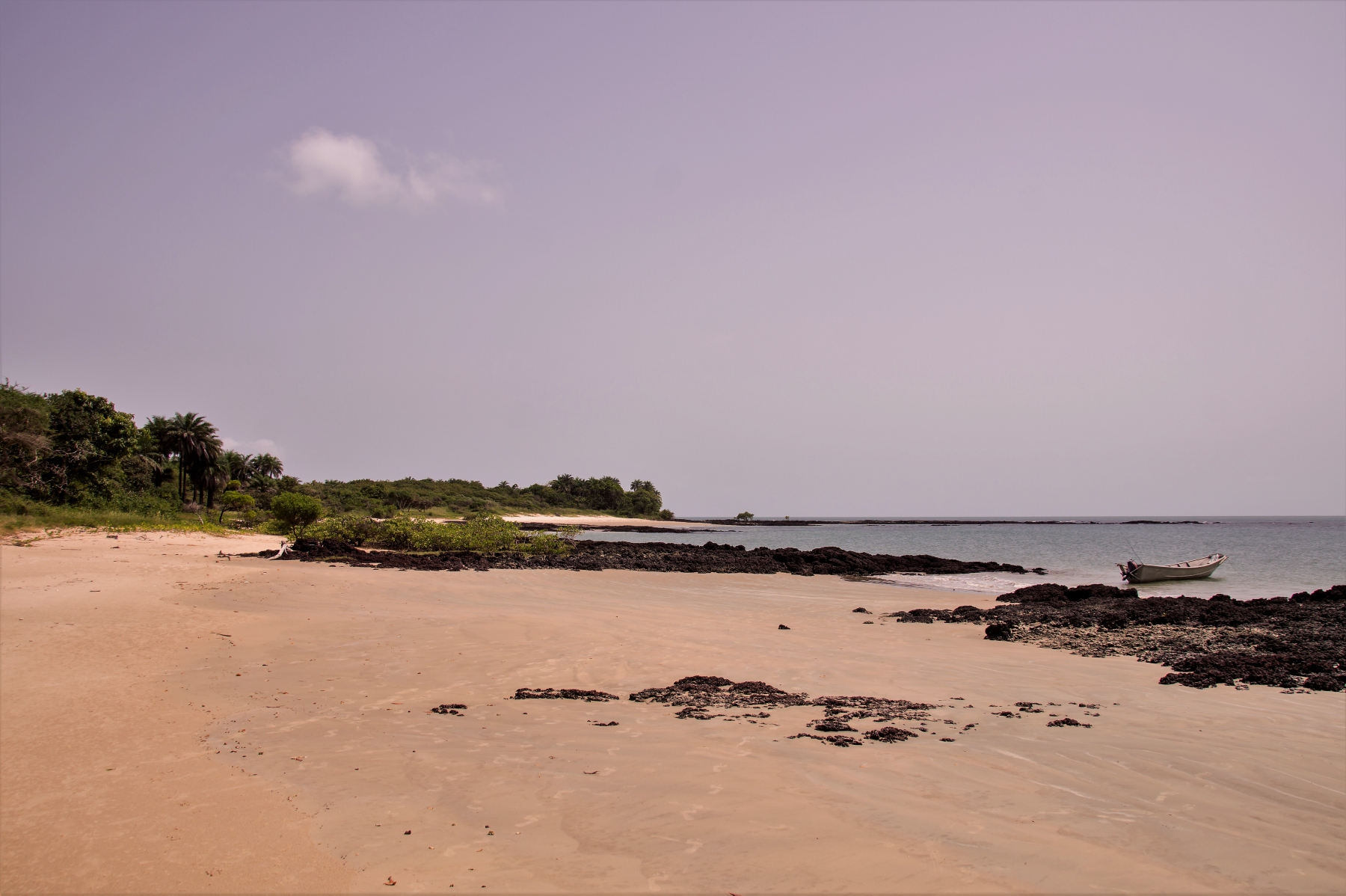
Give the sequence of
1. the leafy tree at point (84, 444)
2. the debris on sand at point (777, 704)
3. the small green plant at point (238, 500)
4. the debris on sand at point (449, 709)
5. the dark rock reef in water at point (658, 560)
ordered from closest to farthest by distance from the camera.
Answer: the debris on sand at point (777, 704)
the debris on sand at point (449, 709)
the dark rock reef in water at point (658, 560)
the leafy tree at point (84, 444)
the small green plant at point (238, 500)

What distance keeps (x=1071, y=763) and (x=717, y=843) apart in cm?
397

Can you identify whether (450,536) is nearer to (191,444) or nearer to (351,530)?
(351,530)

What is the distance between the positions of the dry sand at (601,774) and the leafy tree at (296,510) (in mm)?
22499

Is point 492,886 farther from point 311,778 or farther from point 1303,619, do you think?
point 1303,619

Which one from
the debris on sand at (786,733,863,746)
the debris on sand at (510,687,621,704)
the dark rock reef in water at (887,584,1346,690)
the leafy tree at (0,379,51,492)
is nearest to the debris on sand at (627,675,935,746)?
the debris on sand at (786,733,863,746)

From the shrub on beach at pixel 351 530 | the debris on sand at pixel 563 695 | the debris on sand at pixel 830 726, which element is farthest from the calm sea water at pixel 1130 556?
the shrub on beach at pixel 351 530

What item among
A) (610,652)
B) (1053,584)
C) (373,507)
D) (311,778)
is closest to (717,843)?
(311,778)

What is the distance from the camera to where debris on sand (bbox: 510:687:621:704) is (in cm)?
877

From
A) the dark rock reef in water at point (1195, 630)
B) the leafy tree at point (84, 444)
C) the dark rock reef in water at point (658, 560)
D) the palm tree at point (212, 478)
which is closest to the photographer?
the dark rock reef in water at point (1195, 630)

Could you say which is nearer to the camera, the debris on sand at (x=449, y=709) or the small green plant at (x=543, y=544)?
the debris on sand at (x=449, y=709)

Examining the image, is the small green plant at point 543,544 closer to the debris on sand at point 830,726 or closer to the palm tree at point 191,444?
the debris on sand at point 830,726

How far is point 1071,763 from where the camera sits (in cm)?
652

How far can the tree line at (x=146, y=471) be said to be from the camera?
35094 millimetres

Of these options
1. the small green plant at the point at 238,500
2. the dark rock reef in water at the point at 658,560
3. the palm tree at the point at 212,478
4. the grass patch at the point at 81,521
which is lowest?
the dark rock reef in water at the point at 658,560
